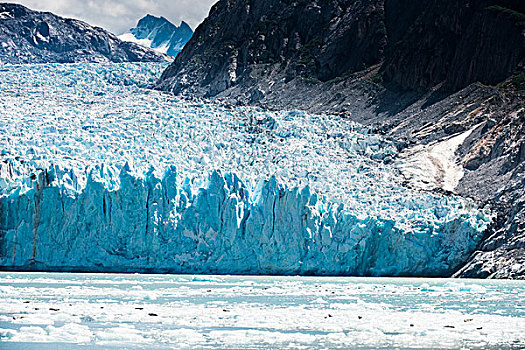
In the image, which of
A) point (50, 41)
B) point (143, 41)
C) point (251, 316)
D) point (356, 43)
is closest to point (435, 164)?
point (356, 43)

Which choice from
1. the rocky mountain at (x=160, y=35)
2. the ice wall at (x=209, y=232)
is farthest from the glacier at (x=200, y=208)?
the rocky mountain at (x=160, y=35)

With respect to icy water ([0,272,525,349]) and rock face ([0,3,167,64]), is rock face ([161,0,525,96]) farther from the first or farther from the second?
icy water ([0,272,525,349])

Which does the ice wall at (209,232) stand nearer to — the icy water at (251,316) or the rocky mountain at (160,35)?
the icy water at (251,316)

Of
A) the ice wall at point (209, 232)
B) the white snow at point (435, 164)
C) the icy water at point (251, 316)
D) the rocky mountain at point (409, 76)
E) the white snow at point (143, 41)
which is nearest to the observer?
the icy water at point (251, 316)

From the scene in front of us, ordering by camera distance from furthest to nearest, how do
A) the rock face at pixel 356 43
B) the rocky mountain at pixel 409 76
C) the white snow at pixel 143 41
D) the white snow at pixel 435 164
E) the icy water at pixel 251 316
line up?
the white snow at pixel 143 41 → the rock face at pixel 356 43 → the white snow at pixel 435 164 → the rocky mountain at pixel 409 76 → the icy water at pixel 251 316

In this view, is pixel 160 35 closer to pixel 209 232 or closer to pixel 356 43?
pixel 356 43

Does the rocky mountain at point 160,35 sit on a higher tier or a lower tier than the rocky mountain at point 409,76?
higher

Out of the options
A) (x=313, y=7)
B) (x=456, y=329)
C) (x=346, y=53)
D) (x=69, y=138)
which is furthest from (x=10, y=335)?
(x=313, y=7)
